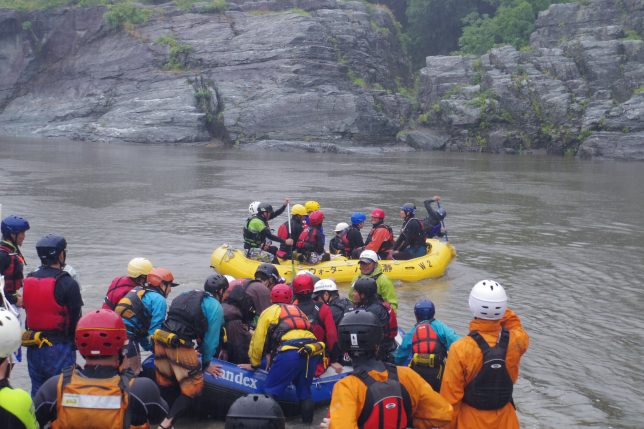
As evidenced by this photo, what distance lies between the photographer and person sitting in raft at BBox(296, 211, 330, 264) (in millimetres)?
13203

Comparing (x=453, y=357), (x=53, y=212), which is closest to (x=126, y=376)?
(x=453, y=357)

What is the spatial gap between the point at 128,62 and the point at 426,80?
2278 cm

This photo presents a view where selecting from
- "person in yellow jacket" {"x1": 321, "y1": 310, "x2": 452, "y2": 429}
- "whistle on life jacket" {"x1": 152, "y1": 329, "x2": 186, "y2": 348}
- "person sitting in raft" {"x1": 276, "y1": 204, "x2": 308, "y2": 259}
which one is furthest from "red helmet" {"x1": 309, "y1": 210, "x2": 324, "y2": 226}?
"person in yellow jacket" {"x1": 321, "y1": 310, "x2": 452, "y2": 429}

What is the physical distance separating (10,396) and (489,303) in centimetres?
279

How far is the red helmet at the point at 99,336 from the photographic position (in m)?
4.00

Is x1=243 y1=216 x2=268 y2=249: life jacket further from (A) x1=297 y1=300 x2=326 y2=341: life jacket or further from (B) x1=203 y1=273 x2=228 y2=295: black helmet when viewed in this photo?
(B) x1=203 y1=273 x2=228 y2=295: black helmet

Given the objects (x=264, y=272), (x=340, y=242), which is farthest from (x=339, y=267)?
(x=264, y=272)

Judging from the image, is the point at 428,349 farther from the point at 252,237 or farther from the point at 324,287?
the point at 252,237

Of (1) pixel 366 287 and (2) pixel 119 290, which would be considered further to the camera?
(2) pixel 119 290

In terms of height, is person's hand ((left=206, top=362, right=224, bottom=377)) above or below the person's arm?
below

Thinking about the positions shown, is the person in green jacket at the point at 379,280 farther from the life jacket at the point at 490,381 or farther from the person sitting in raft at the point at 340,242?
the person sitting in raft at the point at 340,242

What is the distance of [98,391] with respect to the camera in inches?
154

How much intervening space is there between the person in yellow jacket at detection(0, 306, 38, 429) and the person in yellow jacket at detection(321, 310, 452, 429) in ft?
5.03

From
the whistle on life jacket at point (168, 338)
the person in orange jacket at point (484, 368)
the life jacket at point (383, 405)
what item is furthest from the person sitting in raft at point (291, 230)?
the life jacket at point (383, 405)
